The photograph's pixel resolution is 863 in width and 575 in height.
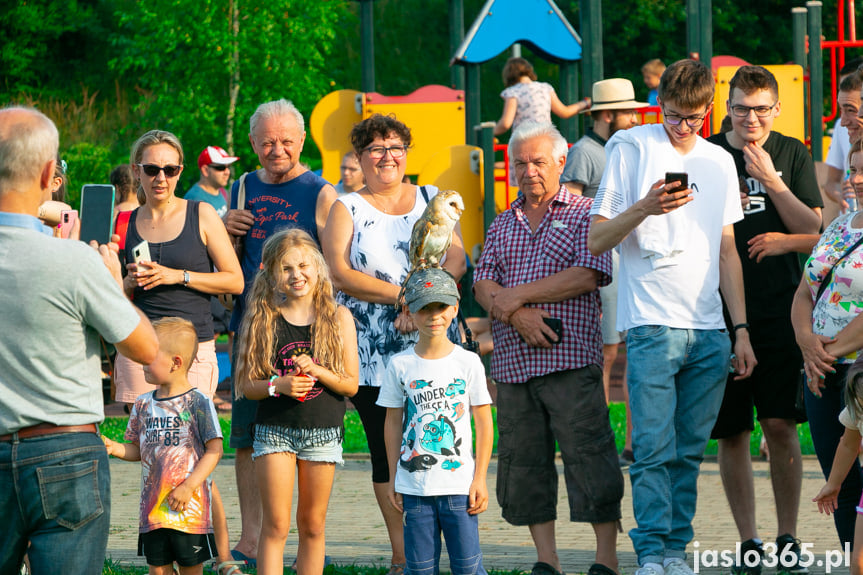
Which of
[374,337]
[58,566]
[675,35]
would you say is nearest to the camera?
[58,566]

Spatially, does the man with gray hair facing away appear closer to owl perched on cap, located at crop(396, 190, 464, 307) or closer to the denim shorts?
the denim shorts

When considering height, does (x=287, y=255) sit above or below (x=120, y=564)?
above

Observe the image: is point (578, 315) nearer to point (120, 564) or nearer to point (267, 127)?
point (267, 127)

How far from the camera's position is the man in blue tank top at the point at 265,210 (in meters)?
5.77

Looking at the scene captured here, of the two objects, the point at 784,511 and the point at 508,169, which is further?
the point at 508,169

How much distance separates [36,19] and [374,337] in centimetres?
2422

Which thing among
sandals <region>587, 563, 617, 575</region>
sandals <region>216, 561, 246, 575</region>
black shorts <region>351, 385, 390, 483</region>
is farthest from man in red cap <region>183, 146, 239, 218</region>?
sandals <region>587, 563, 617, 575</region>

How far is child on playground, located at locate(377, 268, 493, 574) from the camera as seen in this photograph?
4.60 m

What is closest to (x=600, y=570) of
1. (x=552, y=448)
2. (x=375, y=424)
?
(x=552, y=448)

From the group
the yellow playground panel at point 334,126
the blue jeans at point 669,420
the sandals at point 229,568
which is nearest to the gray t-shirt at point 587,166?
the blue jeans at point 669,420

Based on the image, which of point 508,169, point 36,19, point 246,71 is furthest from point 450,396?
point 36,19

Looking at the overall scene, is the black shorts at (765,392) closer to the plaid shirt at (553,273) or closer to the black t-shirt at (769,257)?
the black t-shirt at (769,257)

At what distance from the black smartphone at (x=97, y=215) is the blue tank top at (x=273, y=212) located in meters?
1.04

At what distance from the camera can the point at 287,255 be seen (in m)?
5.03
